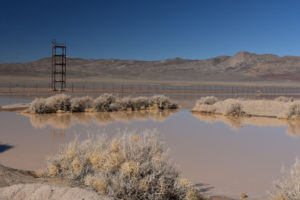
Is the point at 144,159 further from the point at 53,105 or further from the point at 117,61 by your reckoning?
the point at 117,61

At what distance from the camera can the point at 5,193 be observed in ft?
14.6

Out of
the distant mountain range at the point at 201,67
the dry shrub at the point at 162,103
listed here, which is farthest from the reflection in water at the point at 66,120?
the distant mountain range at the point at 201,67

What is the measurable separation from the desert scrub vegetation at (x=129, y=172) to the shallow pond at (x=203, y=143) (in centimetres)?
57

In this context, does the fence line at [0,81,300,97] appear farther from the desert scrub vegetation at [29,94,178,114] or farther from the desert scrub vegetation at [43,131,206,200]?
the desert scrub vegetation at [43,131,206,200]

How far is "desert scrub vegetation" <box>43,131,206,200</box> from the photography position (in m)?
4.84

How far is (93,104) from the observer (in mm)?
18969

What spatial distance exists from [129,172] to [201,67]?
130m

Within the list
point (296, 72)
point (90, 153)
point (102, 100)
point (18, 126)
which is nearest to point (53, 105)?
point (102, 100)

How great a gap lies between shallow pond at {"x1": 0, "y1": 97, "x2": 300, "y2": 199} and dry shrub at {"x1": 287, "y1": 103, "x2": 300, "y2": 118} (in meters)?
1.43

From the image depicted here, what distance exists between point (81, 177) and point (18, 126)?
8384 millimetres

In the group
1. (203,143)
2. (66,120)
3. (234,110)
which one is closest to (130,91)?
(234,110)

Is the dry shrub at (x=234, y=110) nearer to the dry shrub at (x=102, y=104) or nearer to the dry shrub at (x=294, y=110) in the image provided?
the dry shrub at (x=294, y=110)

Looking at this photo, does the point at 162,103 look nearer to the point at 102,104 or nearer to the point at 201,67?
the point at 102,104

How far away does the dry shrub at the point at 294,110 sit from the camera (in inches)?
673
